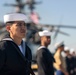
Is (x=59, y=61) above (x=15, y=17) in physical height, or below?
below

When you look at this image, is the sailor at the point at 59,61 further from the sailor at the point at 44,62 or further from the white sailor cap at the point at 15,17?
the white sailor cap at the point at 15,17

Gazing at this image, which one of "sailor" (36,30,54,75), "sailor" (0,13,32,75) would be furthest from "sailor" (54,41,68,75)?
"sailor" (0,13,32,75)

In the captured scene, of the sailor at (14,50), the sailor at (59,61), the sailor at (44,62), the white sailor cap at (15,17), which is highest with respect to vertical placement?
the white sailor cap at (15,17)

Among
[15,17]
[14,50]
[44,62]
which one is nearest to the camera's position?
[14,50]

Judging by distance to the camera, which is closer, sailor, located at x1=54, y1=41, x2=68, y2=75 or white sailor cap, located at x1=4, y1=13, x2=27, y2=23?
white sailor cap, located at x1=4, y1=13, x2=27, y2=23

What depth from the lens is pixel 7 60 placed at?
3.57 meters

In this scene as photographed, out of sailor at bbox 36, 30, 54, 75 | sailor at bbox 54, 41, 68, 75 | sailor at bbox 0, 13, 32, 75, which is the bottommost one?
sailor at bbox 54, 41, 68, 75

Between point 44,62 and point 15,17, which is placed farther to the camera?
point 44,62

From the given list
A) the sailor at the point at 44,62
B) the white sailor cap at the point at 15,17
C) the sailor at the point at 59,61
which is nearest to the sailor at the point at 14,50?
the white sailor cap at the point at 15,17

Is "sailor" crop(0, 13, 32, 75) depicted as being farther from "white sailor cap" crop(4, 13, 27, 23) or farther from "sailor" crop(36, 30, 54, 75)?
"sailor" crop(36, 30, 54, 75)

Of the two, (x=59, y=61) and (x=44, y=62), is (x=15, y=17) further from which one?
(x=59, y=61)

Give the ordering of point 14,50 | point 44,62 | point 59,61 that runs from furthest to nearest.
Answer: point 59,61 < point 44,62 < point 14,50

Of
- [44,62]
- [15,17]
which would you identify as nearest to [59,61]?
[44,62]

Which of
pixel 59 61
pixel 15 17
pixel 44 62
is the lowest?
pixel 59 61
